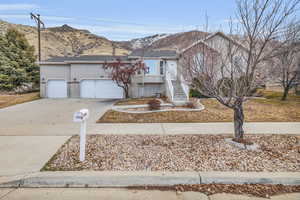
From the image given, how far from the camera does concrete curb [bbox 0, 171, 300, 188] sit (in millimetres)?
3127

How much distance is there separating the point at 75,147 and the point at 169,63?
572 inches

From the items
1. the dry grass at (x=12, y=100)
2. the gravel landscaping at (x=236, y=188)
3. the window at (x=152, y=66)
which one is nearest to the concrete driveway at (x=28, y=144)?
the gravel landscaping at (x=236, y=188)

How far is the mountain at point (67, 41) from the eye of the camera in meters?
61.2

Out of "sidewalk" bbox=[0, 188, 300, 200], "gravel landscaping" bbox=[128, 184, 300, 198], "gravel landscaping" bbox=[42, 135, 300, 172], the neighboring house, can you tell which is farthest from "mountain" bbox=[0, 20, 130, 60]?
"gravel landscaping" bbox=[128, 184, 300, 198]

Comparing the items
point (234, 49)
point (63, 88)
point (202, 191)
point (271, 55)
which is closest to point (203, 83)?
point (234, 49)

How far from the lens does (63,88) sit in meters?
18.4

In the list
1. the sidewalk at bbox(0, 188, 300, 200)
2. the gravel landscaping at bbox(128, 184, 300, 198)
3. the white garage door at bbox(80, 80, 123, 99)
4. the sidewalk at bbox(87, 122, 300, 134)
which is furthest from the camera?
the white garage door at bbox(80, 80, 123, 99)

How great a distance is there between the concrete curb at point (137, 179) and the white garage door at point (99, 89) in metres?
15.1

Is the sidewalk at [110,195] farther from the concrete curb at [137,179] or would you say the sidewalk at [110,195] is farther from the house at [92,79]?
the house at [92,79]

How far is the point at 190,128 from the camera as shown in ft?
22.3

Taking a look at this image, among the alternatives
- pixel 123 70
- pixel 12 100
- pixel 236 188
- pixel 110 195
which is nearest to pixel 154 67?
pixel 123 70

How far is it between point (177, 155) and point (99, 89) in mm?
15367

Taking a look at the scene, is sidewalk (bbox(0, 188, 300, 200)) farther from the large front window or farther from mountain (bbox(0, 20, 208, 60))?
mountain (bbox(0, 20, 208, 60))

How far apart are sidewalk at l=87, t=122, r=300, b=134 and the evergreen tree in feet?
66.8
